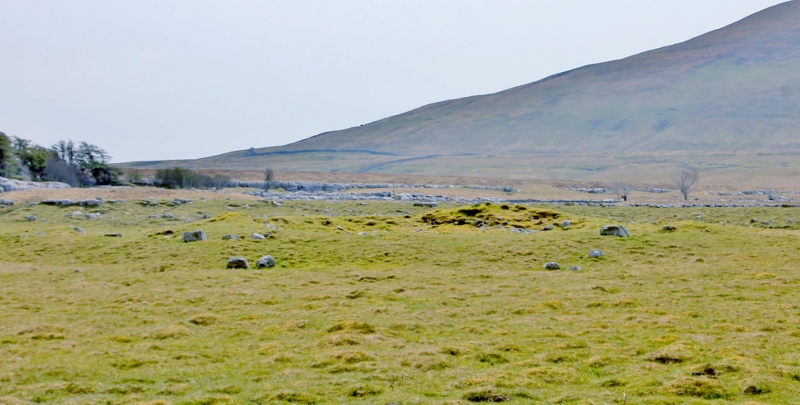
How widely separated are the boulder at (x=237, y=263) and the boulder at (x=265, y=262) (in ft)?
1.82

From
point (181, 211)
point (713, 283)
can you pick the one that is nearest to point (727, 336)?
point (713, 283)

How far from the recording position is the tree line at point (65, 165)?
4203 inches

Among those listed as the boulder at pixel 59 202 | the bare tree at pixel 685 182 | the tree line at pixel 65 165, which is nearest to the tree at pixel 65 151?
the tree line at pixel 65 165

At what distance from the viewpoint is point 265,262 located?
31266 millimetres

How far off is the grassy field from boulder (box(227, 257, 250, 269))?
44.7 inches

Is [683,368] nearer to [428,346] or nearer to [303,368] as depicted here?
[428,346]

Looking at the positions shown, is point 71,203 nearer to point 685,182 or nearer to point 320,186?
point 320,186

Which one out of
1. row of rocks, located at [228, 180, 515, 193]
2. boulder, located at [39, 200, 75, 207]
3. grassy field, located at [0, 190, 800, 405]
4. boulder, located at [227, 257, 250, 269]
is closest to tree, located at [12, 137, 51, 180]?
row of rocks, located at [228, 180, 515, 193]

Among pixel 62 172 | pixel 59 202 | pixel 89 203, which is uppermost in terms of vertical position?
pixel 62 172

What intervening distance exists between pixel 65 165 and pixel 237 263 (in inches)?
3633

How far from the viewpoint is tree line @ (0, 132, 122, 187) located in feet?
350

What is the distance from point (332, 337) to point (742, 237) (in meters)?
28.6

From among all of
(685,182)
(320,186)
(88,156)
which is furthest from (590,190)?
(88,156)

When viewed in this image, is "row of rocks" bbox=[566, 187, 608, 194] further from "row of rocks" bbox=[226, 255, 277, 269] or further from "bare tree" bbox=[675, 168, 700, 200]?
"row of rocks" bbox=[226, 255, 277, 269]
